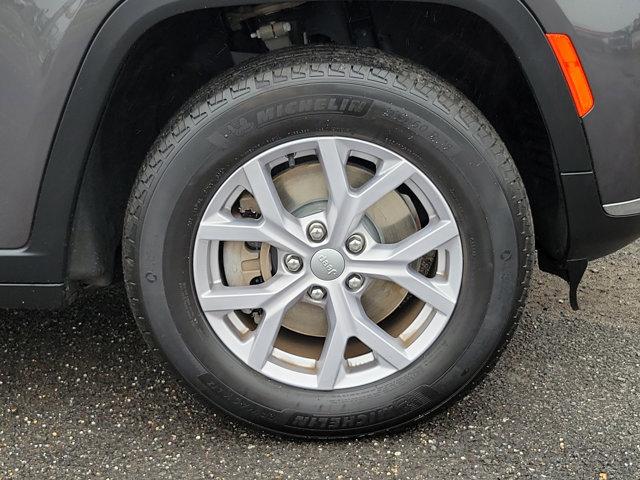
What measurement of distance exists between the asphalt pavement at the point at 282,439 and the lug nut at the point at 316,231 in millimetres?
592

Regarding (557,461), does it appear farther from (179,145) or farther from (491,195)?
(179,145)

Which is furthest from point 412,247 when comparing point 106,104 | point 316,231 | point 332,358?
point 106,104

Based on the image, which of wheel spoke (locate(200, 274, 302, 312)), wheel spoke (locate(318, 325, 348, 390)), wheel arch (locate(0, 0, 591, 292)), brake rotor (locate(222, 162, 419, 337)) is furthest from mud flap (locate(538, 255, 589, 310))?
wheel spoke (locate(200, 274, 302, 312))

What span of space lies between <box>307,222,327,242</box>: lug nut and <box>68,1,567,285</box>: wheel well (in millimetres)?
531

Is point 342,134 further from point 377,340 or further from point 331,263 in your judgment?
point 377,340

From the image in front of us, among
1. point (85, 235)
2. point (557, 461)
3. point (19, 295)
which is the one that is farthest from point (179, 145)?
point (557, 461)

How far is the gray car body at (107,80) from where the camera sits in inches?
70.2

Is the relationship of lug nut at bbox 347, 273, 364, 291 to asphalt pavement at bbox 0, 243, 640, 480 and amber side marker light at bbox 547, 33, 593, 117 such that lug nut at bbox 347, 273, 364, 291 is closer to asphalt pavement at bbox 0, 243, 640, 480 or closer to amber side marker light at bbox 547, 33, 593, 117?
asphalt pavement at bbox 0, 243, 640, 480

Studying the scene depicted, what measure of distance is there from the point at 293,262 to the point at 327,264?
0.09 m

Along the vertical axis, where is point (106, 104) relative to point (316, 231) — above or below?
above

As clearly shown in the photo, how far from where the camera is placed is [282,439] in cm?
217

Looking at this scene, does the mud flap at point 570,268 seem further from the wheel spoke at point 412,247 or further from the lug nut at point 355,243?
the lug nut at point 355,243

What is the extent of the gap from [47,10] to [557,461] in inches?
68.2

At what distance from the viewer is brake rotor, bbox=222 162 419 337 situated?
2094 mm
